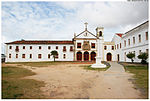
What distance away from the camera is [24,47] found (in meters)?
30.7

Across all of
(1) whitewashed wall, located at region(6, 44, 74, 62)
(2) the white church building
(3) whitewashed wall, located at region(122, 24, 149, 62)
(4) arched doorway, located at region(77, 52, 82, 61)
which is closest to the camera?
(3) whitewashed wall, located at region(122, 24, 149, 62)

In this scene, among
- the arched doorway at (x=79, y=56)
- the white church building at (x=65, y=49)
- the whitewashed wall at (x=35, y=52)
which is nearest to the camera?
the white church building at (x=65, y=49)

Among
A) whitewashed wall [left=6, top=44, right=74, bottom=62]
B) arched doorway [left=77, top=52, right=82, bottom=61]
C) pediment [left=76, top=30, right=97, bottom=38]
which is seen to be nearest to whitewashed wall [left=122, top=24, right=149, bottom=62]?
pediment [left=76, top=30, right=97, bottom=38]

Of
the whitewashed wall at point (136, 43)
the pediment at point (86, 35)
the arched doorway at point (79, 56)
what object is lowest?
the arched doorway at point (79, 56)

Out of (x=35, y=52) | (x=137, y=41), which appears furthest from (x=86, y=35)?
(x=35, y=52)

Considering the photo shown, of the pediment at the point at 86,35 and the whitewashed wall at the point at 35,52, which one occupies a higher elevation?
the pediment at the point at 86,35

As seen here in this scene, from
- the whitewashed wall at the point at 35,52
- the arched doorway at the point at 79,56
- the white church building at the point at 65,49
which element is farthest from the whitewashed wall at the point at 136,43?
the whitewashed wall at the point at 35,52

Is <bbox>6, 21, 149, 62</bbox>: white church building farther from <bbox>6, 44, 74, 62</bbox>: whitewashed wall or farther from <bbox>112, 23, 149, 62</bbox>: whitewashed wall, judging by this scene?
<bbox>112, 23, 149, 62</bbox>: whitewashed wall

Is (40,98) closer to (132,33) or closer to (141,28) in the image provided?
(141,28)

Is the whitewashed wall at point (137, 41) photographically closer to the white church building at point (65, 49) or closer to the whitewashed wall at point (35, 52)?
the white church building at point (65, 49)

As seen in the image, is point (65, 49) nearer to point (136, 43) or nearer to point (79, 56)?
point (79, 56)

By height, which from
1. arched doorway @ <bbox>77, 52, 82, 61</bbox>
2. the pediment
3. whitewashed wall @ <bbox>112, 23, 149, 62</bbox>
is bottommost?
arched doorway @ <bbox>77, 52, 82, 61</bbox>

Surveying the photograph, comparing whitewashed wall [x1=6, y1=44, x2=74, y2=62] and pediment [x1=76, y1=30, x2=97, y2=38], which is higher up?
pediment [x1=76, y1=30, x2=97, y2=38]

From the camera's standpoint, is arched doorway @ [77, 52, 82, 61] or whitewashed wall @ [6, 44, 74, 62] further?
whitewashed wall @ [6, 44, 74, 62]
